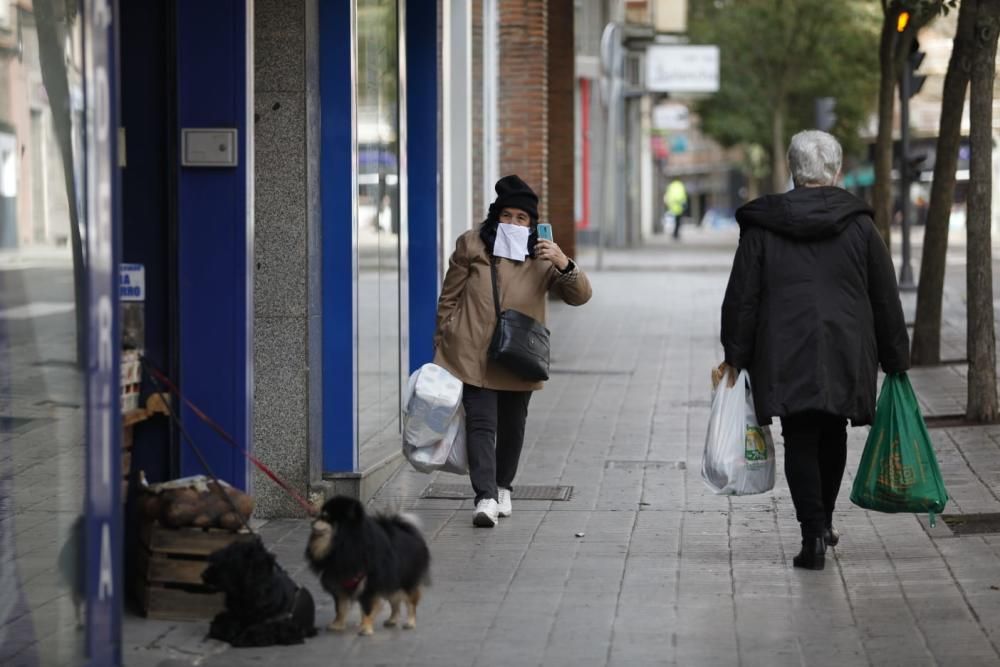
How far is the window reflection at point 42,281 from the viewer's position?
5.57m

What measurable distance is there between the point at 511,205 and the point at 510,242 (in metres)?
0.17

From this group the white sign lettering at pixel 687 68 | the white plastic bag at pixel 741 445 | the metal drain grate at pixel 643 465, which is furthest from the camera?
the white sign lettering at pixel 687 68

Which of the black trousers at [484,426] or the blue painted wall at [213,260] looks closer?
the blue painted wall at [213,260]

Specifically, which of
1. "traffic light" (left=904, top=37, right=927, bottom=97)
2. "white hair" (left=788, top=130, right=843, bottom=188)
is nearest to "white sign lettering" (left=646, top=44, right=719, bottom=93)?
"traffic light" (left=904, top=37, right=927, bottom=97)

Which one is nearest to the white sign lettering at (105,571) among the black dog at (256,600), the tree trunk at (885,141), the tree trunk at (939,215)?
the black dog at (256,600)

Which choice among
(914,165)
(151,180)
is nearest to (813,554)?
(151,180)

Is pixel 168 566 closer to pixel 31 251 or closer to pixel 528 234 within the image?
pixel 31 251

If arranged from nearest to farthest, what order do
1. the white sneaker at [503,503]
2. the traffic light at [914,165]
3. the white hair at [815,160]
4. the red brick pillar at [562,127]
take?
the white hair at [815,160] < the white sneaker at [503,503] < the traffic light at [914,165] < the red brick pillar at [562,127]

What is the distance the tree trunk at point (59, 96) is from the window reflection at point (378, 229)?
2.99 m

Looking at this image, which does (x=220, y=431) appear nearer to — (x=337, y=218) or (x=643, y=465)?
(x=337, y=218)

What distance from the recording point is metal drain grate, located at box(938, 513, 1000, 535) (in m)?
8.05

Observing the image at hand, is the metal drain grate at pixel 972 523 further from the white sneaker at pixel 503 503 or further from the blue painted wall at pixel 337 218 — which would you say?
the blue painted wall at pixel 337 218

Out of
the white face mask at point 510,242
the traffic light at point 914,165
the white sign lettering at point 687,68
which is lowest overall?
the white face mask at point 510,242

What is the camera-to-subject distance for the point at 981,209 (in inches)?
437
